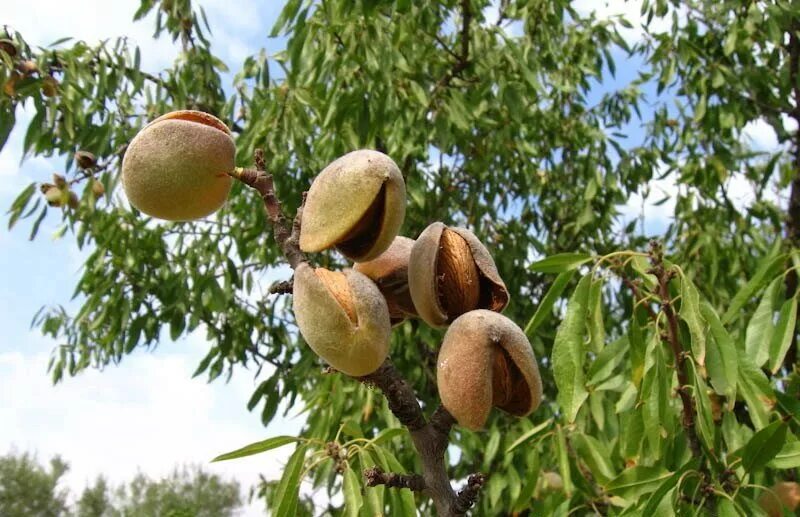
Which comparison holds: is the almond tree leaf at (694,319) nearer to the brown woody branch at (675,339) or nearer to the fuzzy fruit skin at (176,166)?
the brown woody branch at (675,339)

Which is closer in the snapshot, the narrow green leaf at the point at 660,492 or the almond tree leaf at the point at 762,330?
the narrow green leaf at the point at 660,492

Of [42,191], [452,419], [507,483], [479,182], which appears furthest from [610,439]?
[42,191]

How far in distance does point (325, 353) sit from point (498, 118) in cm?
318

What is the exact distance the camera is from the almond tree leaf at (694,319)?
1.52 metres

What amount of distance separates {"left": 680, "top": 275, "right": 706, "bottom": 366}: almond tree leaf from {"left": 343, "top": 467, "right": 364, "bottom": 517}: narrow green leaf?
0.71 meters

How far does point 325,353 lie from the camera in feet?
3.01

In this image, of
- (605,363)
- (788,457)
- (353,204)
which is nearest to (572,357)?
(605,363)

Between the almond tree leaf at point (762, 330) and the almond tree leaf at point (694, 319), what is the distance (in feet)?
0.91

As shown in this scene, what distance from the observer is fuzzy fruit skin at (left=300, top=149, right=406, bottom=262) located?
0.95 meters

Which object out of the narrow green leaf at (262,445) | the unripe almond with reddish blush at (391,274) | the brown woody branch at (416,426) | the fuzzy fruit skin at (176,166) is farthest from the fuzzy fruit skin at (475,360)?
the narrow green leaf at (262,445)

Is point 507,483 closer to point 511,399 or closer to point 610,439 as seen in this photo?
point 610,439

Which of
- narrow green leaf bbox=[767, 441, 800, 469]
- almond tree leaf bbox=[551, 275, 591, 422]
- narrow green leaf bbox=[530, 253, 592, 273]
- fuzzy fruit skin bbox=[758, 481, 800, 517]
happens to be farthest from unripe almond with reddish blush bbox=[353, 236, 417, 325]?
fuzzy fruit skin bbox=[758, 481, 800, 517]

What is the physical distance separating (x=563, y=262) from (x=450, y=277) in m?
0.80

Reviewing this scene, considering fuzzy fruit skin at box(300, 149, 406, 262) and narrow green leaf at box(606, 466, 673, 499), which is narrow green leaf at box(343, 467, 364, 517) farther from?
narrow green leaf at box(606, 466, 673, 499)
